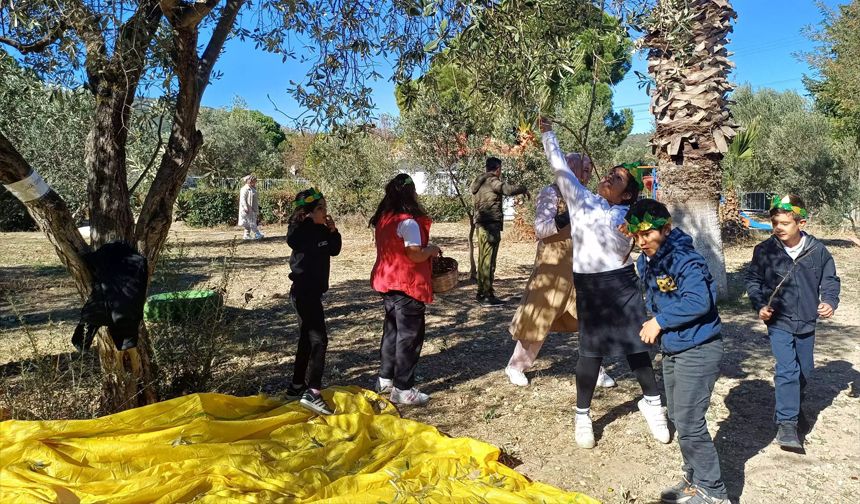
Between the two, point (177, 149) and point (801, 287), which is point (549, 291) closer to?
point (801, 287)

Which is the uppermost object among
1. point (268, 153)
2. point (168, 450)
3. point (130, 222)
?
point (268, 153)

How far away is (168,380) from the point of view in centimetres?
463

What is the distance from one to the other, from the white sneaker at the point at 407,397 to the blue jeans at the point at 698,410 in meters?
2.09

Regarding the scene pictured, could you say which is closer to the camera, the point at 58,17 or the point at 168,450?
the point at 168,450

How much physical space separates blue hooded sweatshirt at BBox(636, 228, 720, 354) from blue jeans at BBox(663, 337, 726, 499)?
70mm

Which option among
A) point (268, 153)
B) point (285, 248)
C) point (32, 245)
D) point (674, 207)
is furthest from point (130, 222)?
A: point (268, 153)

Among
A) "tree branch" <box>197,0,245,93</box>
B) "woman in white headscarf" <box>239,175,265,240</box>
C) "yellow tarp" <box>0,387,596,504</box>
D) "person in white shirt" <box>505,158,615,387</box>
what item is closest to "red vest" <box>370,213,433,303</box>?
"person in white shirt" <box>505,158,615,387</box>

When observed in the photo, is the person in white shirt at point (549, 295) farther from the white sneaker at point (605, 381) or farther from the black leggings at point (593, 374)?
the black leggings at point (593, 374)

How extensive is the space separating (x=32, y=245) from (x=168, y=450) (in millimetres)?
15744

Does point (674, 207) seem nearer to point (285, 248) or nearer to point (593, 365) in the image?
point (593, 365)

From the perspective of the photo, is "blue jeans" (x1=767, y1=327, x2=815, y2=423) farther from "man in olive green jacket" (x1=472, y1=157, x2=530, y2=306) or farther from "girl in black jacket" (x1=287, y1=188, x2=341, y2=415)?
"man in olive green jacket" (x1=472, y1=157, x2=530, y2=306)

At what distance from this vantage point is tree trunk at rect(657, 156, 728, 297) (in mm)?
8617

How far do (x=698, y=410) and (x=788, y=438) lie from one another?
1151mm

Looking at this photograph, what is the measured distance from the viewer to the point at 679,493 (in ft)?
11.0
